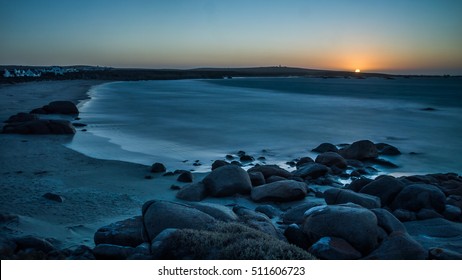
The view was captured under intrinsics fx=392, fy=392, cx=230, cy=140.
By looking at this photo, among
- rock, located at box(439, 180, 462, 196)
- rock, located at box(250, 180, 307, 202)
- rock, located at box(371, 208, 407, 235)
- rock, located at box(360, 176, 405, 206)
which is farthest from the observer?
rock, located at box(439, 180, 462, 196)

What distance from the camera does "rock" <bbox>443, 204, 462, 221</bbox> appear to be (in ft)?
23.7

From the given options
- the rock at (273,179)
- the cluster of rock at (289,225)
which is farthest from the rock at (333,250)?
the rock at (273,179)

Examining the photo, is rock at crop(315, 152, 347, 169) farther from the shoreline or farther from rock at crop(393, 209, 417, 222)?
rock at crop(393, 209, 417, 222)

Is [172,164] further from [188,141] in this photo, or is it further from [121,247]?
[121,247]

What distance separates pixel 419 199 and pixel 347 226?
2799mm

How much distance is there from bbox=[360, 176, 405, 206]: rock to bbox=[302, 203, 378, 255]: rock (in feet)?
7.85

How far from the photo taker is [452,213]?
727cm

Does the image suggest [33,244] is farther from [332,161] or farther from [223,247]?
[332,161]

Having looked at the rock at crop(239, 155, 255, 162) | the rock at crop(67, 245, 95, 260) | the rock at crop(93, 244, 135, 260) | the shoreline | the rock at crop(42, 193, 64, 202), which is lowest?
the rock at crop(239, 155, 255, 162)

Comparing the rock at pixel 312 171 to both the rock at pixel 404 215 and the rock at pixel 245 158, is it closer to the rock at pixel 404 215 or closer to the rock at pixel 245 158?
the rock at pixel 245 158

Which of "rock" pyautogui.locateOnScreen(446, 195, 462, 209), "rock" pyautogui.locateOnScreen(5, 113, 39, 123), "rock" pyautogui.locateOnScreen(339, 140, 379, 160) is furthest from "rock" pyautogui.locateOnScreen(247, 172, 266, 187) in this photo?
"rock" pyautogui.locateOnScreen(5, 113, 39, 123)

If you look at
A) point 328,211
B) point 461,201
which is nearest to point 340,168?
point 461,201

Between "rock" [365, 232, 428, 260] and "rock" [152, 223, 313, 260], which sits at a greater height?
"rock" [152, 223, 313, 260]

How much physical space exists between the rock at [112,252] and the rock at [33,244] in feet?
2.15
